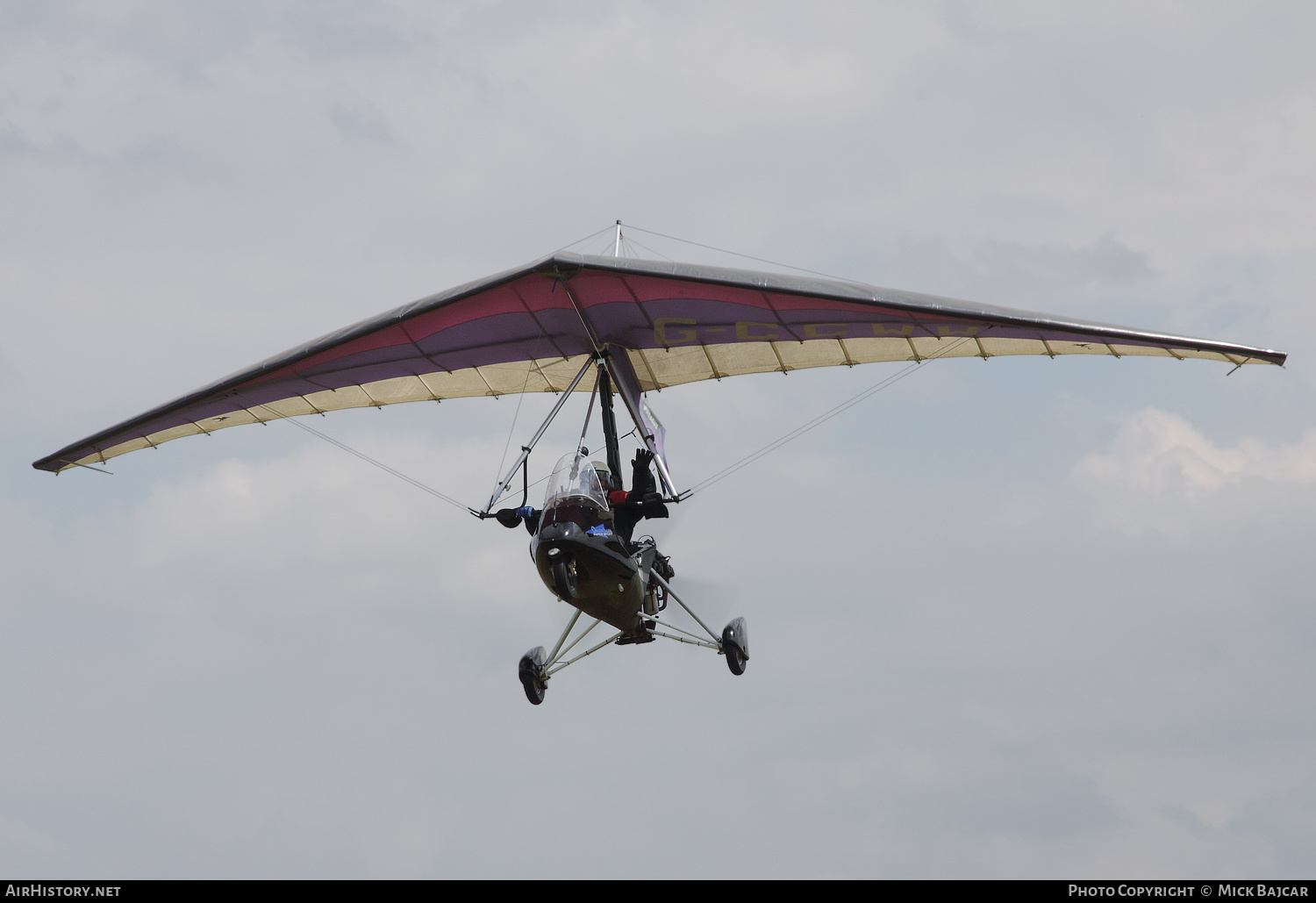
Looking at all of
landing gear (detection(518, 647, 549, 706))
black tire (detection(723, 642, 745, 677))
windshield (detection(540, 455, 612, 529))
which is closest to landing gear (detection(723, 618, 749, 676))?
black tire (detection(723, 642, 745, 677))

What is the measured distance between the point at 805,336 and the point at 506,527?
16.4 ft

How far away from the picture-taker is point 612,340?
2209 cm

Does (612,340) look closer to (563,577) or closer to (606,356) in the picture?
(606,356)

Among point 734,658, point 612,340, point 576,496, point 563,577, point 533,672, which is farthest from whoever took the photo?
point 612,340

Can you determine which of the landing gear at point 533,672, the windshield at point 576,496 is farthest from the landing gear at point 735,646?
the windshield at point 576,496

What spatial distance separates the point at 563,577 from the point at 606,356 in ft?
14.8

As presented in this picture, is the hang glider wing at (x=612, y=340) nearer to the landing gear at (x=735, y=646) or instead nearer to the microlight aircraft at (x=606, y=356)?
the microlight aircraft at (x=606, y=356)

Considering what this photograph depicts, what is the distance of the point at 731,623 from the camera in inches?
864

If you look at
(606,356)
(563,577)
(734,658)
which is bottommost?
(563,577)

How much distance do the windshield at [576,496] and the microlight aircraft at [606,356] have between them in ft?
0.07

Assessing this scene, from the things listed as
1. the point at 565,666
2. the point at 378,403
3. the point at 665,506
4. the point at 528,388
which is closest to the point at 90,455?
the point at 378,403

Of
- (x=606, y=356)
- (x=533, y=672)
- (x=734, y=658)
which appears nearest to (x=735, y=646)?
(x=734, y=658)

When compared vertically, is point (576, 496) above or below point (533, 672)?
above
